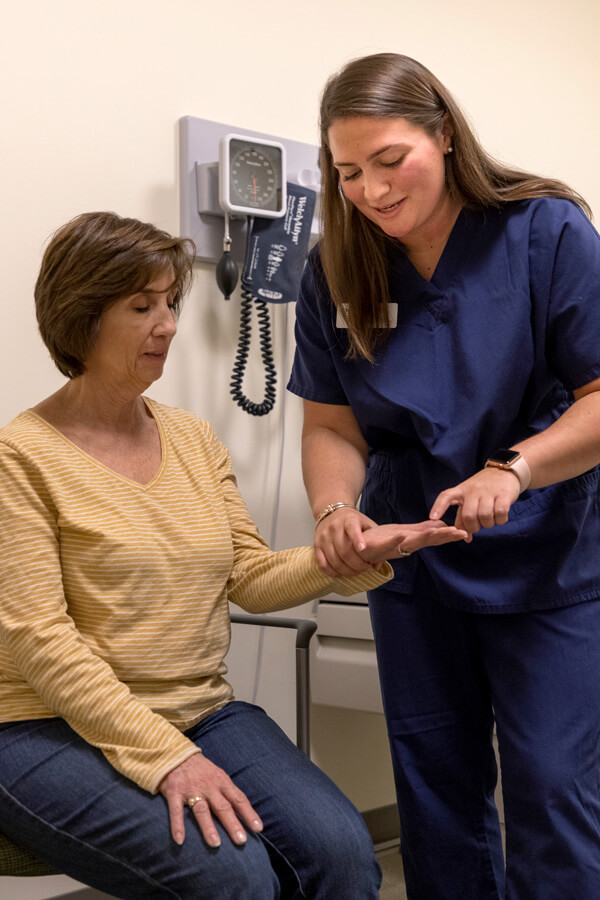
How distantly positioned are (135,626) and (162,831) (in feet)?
0.93

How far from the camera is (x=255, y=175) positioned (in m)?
1.92

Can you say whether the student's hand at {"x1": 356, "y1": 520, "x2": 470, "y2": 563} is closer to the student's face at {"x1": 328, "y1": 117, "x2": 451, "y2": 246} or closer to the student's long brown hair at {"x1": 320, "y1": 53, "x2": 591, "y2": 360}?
the student's long brown hair at {"x1": 320, "y1": 53, "x2": 591, "y2": 360}

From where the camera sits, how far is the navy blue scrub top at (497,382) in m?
1.23

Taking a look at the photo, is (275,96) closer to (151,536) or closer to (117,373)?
(117,373)

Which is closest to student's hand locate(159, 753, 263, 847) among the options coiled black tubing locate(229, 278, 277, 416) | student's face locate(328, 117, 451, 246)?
student's face locate(328, 117, 451, 246)

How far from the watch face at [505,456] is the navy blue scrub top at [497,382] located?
10 centimetres

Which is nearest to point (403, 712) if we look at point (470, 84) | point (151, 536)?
point (151, 536)

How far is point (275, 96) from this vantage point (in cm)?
207

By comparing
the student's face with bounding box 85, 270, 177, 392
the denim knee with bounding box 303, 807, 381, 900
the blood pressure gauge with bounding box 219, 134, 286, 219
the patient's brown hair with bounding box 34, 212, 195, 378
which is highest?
the blood pressure gauge with bounding box 219, 134, 286, 219

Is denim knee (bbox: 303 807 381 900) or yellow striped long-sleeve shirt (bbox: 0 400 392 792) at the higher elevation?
yellow striped long-sleeve shirt (bbox: 0 400 392 792)

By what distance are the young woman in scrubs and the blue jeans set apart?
0.19 meters

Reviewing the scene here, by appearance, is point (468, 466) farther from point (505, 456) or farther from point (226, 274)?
point (226, 274)

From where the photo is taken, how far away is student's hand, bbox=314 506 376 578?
4.17 ft

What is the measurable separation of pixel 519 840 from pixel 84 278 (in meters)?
0.99
